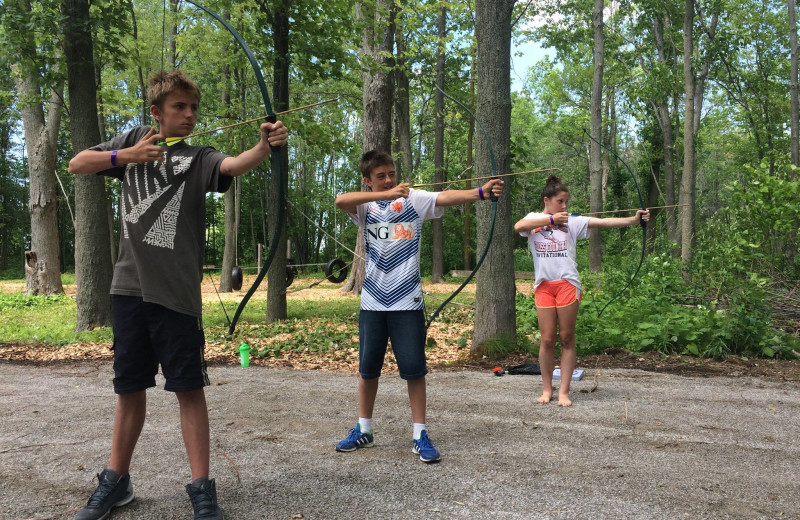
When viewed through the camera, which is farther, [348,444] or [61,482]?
[348,444]

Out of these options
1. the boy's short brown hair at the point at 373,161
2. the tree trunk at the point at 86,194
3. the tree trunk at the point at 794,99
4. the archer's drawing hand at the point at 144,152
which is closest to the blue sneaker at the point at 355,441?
the boy's short brown hair at the point at 373,161

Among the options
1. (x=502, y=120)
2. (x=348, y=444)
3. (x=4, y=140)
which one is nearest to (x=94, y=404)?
(x=348, y=444)

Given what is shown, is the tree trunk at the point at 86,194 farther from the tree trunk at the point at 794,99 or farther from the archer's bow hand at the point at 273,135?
the tree trunk at the point at 794,99

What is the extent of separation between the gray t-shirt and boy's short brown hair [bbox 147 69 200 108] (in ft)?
0.72

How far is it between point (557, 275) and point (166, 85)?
3.01 metres

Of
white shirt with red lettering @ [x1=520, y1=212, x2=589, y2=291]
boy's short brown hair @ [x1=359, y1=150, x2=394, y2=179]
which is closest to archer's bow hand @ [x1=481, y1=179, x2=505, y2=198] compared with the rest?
boy's short brown hair @ [x1=359, y1=150, x2=394, y2=179]

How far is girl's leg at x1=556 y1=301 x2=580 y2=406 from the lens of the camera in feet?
13.9

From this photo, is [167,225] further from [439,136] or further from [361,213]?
[439,136]

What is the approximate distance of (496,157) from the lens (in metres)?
6.16

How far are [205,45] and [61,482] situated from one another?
13836mm

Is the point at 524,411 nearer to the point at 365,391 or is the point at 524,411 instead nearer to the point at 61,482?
the point at 365,391

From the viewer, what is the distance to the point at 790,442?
3330 mm

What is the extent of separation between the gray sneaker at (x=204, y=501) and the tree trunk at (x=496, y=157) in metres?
4.18

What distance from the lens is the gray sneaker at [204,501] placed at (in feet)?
7.42
